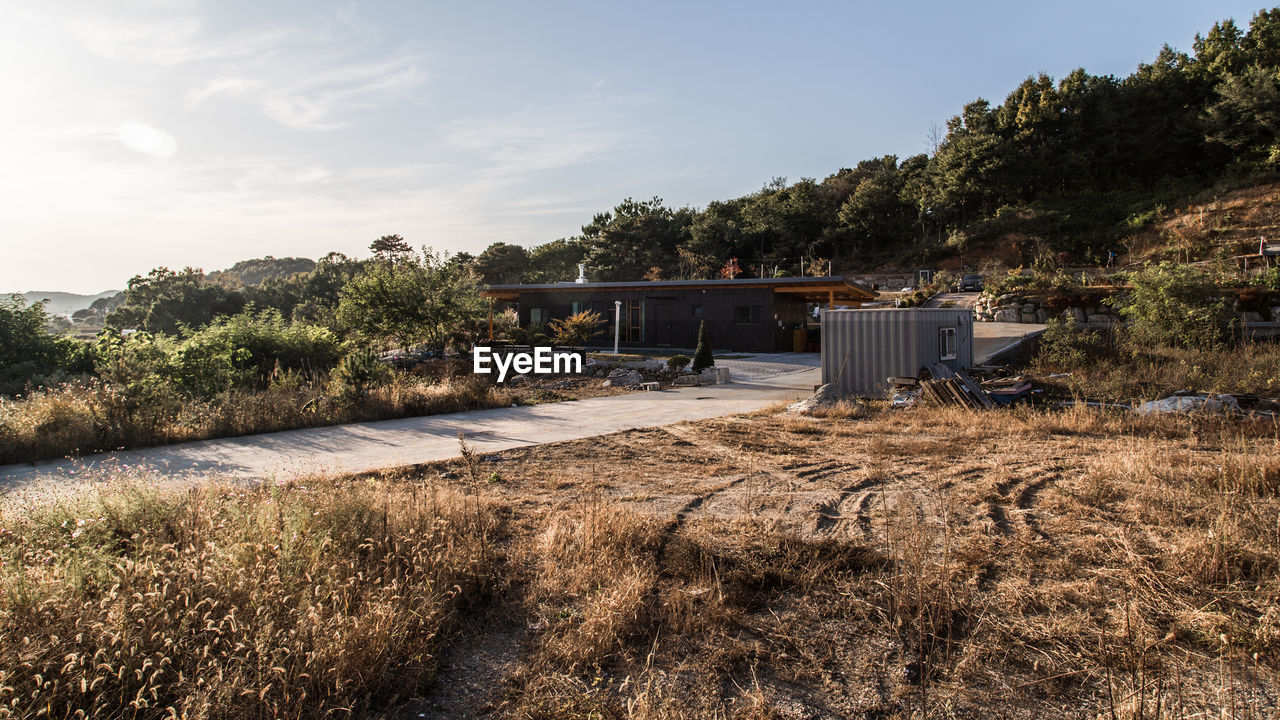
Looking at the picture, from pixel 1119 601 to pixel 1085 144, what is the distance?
Result: 161 ft

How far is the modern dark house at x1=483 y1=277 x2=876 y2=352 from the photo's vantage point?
22.7 metres

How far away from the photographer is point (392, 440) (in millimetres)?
7199

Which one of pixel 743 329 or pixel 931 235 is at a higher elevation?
pixel 931 235

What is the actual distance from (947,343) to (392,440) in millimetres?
9030

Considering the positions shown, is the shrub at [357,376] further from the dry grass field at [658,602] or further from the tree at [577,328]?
the tree at [577,328]

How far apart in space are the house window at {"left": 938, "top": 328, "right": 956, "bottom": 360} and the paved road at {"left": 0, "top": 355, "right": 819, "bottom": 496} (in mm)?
2622

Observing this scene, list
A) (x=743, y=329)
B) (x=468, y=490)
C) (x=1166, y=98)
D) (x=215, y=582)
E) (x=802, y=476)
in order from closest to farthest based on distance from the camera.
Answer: (x=215, y=582)
(x=468, y=490)
(x=802, y=476)
(x=743, y=329)
(x=1166, y=98)

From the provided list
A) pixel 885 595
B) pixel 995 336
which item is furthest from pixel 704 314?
pixel 885 595

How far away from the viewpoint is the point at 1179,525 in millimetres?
3879

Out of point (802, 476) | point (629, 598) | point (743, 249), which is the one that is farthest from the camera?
point (743, 249)

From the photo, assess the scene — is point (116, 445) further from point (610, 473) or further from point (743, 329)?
point (743, 329)

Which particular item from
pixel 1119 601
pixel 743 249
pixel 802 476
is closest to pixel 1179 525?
pixel 1119 601

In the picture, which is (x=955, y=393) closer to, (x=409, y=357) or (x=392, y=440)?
(x=392, y=440)

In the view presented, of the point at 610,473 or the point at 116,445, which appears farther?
the point at 116,445
